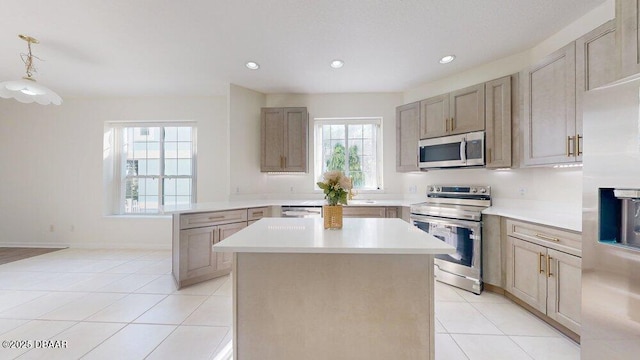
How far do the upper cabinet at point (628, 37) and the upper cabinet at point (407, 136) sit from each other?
2.01 meters

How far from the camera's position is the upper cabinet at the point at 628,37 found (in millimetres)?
1278

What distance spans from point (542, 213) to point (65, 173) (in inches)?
278

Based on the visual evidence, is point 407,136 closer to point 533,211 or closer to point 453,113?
point 453,113

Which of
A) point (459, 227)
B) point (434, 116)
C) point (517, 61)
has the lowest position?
point (459, 227)

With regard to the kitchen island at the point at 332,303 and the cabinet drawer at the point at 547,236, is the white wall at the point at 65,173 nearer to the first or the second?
the kitchen island at the point at 332,303

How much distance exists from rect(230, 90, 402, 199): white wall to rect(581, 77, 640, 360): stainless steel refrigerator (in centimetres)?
261

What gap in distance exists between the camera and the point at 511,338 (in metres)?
1.87

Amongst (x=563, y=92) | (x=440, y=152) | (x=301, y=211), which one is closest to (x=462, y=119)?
(x=440, y=152)

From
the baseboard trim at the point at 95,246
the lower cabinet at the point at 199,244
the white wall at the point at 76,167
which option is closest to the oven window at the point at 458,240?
the lower cabinet at the point at 199,244

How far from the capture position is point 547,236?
6.40ft

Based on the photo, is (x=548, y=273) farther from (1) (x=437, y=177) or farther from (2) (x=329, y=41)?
(2) (x=329, y=41)

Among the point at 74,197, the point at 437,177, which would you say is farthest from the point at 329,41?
the point at 74,197

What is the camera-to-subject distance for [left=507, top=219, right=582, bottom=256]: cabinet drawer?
5.70 ft

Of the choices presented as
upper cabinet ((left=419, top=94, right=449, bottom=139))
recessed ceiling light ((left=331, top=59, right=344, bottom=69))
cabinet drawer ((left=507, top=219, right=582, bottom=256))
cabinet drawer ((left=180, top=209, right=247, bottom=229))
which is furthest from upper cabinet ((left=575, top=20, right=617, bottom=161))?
cabinet drawer ((left=180, top=209, right=247, bottom=229))
